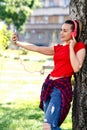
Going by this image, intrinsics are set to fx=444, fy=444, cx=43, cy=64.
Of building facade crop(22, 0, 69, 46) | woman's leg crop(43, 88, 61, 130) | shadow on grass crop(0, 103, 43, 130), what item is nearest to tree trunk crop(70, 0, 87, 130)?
woman's leg crop(43, 88, 61, 130)

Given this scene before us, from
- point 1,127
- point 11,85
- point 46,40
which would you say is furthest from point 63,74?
point 46,40

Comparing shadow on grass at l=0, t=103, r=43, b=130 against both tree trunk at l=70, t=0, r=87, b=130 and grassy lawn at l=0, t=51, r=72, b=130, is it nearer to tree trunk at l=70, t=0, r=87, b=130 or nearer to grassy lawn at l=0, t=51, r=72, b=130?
grassy lawn at l=0, t=51, r=72, b=130

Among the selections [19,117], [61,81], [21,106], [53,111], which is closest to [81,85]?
[61,81]

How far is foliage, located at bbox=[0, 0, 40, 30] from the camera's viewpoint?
49.5 m

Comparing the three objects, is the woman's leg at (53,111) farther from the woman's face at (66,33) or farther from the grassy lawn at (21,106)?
the grassy lawn at (21,106)

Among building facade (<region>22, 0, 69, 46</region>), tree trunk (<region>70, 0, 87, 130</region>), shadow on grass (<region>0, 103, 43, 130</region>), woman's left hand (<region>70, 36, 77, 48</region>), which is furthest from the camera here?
building facade (<region>22, 0, 69, 46</region>)

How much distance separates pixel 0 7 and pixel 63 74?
149 feet

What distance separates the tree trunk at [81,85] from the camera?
5.70 m

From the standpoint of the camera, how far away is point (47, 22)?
87.9 meters

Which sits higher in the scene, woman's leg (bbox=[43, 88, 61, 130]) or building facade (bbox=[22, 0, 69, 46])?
woman's leg (bbox=[43, 88, 61, 130])

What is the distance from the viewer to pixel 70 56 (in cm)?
495

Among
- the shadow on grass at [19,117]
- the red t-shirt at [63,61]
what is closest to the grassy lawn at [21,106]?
the shadow on grass at [19,117]

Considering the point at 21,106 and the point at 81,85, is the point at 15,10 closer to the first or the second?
the point at 21,106

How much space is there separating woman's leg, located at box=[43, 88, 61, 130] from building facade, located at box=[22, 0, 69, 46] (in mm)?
80117
